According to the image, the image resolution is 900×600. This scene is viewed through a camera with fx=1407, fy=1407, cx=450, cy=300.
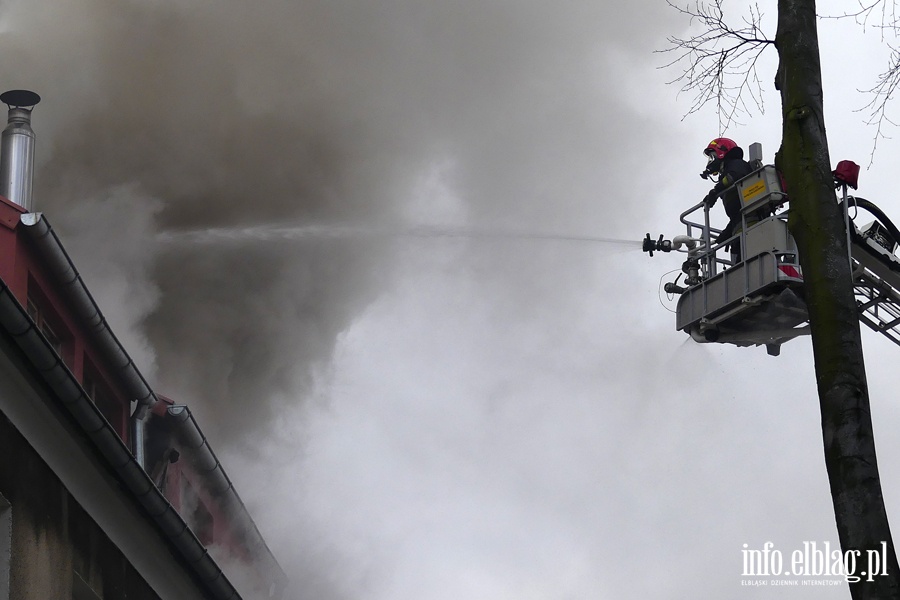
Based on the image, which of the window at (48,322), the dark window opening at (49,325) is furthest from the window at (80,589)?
the dark window opening at (49,325)

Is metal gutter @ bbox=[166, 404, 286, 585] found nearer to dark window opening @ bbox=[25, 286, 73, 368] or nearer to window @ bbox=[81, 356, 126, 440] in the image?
window @ bbox=[81, 356, 126, 440]

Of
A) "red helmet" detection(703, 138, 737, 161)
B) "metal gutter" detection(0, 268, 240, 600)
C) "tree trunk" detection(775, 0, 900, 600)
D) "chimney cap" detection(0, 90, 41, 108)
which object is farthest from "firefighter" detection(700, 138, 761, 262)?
"chimney cap" detection(0, 90, 41, 108)

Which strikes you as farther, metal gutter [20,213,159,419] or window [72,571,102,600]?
metal gutter [20,213,159,419]

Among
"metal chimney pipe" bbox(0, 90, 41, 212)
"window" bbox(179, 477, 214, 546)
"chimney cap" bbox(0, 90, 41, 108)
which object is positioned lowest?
"window" bbox(179, 477, 214, 546)

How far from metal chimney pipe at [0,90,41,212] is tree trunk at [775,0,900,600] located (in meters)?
10.4

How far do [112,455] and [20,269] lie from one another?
3869 mm

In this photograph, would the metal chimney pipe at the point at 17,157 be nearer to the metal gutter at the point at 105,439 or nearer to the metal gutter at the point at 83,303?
the metal gutter at the point at 83,303

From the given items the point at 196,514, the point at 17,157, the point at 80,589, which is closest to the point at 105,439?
the point at 80,589

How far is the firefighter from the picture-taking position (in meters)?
11.6

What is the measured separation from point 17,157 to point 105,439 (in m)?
7.40

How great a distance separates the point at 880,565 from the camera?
476 cm

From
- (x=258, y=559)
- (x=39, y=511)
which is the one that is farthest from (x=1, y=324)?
(x=258, y=559)

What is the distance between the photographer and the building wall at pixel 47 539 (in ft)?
24.6

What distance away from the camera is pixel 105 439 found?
8.24m
